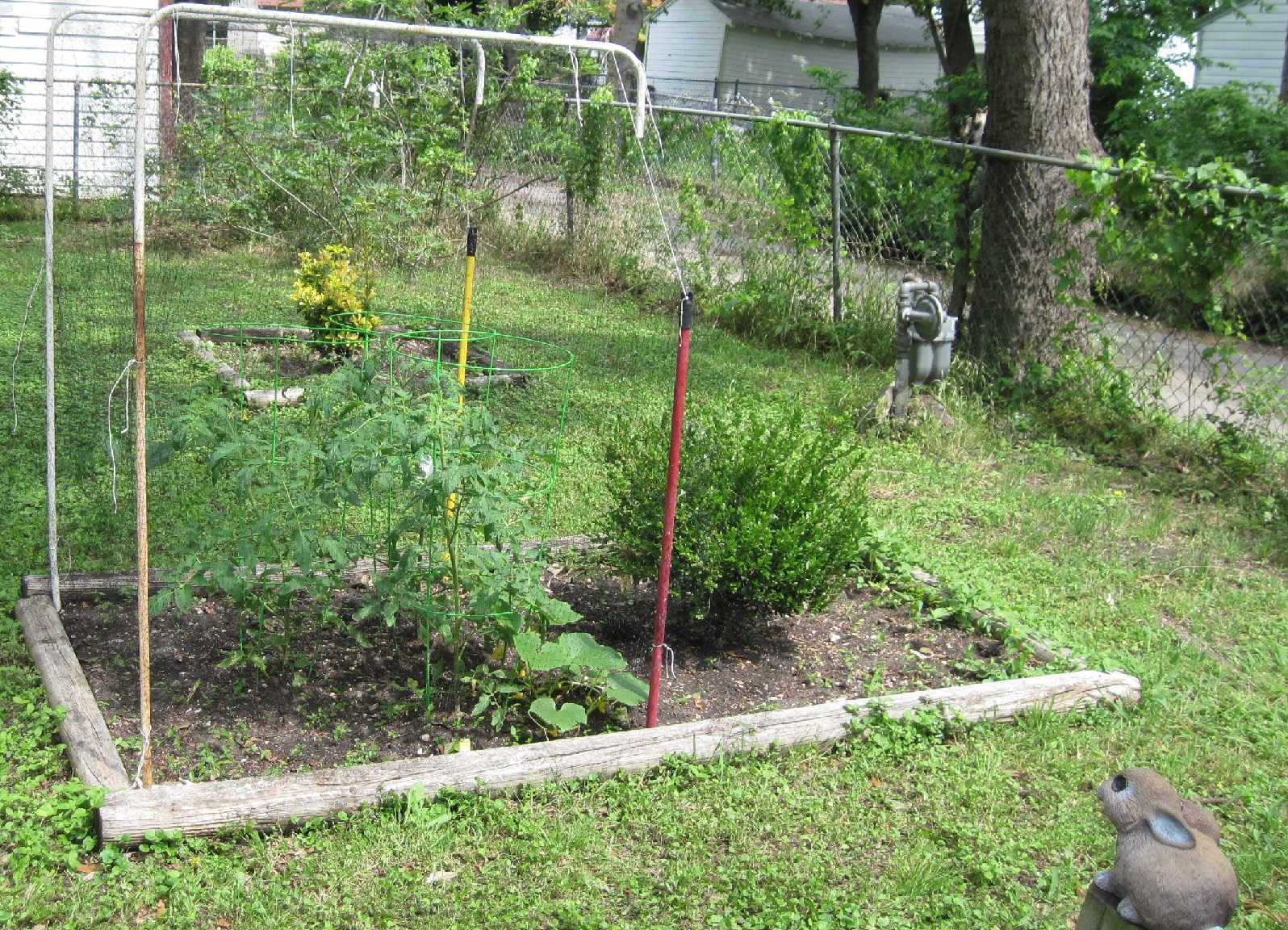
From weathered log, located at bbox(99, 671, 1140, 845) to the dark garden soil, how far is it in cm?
20

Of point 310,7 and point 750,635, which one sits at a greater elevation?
point 310,7

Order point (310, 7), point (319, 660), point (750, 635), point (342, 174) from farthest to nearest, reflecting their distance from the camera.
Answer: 1. point (310, 7)
2. point (342, 174)
3. point (750, 635)
4. point (319, 660)

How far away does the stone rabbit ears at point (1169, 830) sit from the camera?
215 centimetres

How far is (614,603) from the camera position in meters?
4.37

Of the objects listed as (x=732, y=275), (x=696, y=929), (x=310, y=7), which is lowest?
(x=696, y=929)

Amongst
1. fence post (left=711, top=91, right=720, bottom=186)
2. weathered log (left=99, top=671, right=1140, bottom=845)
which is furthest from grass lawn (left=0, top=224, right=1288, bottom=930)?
fence post (left=711, top=91, right=720, bottom=186)

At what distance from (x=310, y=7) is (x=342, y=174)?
739 centimetres

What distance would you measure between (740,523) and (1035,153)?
4.76 metres

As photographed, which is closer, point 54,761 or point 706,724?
point 54,761

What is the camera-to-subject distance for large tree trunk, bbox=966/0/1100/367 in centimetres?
740

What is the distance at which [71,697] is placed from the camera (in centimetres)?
330

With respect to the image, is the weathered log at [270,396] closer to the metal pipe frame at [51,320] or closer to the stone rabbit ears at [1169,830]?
the metal pipe frame at [51,320]

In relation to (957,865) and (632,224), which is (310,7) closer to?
(632,224)

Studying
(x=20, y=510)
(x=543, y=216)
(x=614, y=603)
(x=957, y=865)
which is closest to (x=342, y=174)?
(x=543, y=216)
